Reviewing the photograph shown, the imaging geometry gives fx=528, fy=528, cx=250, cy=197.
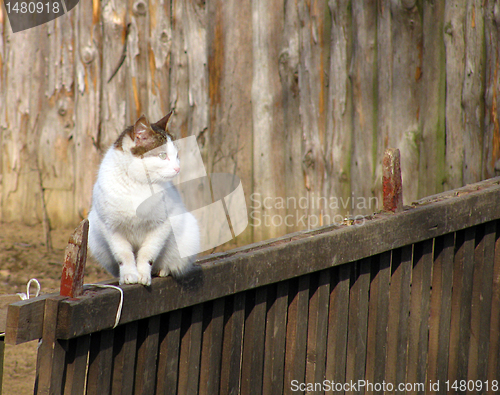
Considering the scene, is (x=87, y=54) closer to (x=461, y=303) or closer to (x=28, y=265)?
(x=28, y=265)

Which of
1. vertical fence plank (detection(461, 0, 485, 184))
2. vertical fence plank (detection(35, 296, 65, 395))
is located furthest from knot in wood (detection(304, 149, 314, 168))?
vertical fence plank (detection(35, 296, 65, 395))

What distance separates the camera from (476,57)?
2.82 metres

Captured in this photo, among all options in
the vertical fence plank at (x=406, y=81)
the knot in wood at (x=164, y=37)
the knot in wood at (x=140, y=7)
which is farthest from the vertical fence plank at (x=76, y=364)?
the knot in wood at (x=140, y=7)

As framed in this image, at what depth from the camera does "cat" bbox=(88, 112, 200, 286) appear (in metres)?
1.69

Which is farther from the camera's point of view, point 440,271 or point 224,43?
point 224,43

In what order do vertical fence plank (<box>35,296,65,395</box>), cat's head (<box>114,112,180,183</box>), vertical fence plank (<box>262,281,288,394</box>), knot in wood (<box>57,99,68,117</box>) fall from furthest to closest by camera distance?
1. knot in wood (<box>57,99,68,117</box>)
2. vertical fence plank (<box>262,281,288,394</box>)
3. cat's head (<box>114,112,180,183</box>)
4. vertical fence plank (<box>35,296,65,395</box>)

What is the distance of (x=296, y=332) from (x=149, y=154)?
87cm

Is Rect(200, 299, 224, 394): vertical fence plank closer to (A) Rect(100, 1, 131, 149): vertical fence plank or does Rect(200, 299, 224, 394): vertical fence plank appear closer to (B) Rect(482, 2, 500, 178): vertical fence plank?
(B) Rect(482, 2, 500, 178): vertical fence plank

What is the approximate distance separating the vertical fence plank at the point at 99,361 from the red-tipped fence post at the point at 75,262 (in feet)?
0.62

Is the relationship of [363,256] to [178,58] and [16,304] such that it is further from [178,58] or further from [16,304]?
[178,58]

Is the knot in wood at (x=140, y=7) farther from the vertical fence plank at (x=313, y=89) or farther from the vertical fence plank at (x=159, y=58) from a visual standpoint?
the vertical fence plank at (x=313, y=89)

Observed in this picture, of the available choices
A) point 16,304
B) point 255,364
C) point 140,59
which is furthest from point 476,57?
point 16,304

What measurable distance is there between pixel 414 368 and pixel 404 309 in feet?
0.96

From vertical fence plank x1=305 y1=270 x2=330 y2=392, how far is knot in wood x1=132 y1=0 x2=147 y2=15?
105 inches
